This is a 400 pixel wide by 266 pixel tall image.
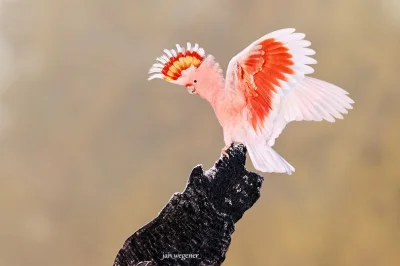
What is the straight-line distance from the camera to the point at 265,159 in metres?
2.21

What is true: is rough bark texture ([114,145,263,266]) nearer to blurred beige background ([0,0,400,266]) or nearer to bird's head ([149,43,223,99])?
bird's head ([149,43,223,99])

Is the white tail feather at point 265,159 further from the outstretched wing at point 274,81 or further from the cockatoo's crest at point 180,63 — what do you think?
the cockatoo's crest at point 180,63

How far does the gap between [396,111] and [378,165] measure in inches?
13.6

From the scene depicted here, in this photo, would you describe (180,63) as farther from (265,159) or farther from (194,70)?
(265,159)

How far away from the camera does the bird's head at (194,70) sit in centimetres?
225

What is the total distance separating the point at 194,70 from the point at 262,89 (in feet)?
1.10

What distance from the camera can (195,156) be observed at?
280cm

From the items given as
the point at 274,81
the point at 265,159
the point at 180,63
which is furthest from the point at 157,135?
the point at 274,81

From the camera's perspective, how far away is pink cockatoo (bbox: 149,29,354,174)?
2039mm

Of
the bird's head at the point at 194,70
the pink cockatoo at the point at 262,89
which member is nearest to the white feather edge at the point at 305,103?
the pink cockatoo at the point at 262,89

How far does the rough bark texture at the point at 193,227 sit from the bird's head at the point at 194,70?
491mm

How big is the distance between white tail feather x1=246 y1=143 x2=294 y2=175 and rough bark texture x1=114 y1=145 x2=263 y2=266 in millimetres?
270

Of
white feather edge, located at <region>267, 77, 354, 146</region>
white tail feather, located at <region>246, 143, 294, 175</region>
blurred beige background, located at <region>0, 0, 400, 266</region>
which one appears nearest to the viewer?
white tail feather, located at <region>246, 143, 294, 175</region>

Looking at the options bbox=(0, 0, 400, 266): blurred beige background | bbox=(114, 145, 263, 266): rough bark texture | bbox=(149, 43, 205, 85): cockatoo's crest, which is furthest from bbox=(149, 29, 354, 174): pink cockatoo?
bbox=(0, 0, 400, 266): blurred beige background
